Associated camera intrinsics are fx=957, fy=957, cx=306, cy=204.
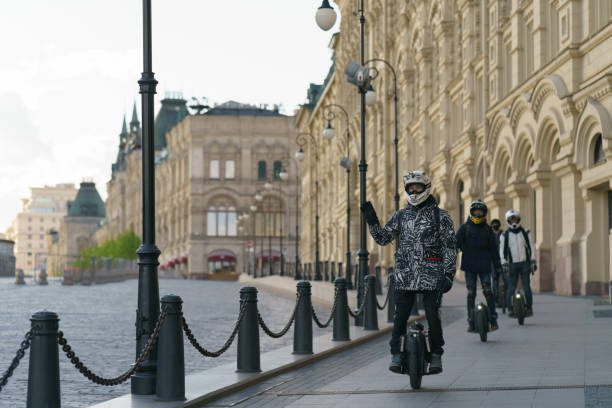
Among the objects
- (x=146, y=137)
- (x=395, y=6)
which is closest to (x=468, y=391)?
(x=146, y=137)

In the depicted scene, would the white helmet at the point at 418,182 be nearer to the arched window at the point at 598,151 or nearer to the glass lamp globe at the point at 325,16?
the glass lamp globe at the point at 325,16

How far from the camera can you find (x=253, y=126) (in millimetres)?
110188

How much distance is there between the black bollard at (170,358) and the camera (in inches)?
335

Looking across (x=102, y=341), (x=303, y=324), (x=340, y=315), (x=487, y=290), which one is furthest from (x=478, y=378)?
(x=102, y=341)

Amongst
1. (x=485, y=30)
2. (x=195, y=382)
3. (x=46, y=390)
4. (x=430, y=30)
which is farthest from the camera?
(x=430, y=30)

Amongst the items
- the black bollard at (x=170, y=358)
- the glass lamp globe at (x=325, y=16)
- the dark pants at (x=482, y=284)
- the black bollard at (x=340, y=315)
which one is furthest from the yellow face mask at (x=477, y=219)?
the glass lamp globe at (x=325, y=16)

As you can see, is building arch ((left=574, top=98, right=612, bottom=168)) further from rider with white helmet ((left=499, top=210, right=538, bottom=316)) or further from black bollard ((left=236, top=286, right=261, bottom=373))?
black bollard ((left=236, top=286, right=261, bottom=373))

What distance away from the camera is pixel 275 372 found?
35.7 feet

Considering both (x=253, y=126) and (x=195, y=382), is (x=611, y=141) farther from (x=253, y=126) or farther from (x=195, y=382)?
(x=253, y=126)

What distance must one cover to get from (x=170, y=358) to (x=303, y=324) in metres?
4.37

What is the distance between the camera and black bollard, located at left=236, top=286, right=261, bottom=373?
10539mm

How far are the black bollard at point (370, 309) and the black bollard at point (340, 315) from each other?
5.62ft

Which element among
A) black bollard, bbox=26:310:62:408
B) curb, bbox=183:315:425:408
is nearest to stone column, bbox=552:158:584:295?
curb, bbox=183:315:425:408

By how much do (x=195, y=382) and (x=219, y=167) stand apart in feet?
328
